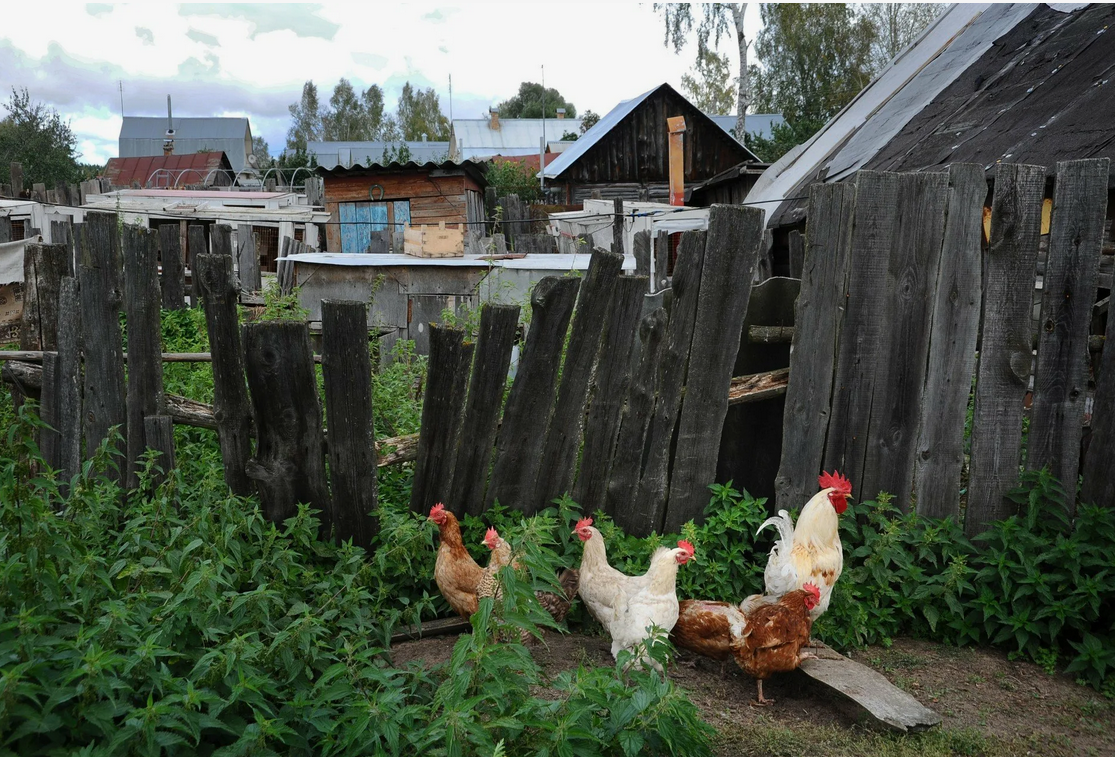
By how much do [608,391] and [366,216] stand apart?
21.2 metres

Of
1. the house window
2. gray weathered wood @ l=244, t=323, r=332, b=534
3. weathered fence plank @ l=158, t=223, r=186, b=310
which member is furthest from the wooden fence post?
the house window

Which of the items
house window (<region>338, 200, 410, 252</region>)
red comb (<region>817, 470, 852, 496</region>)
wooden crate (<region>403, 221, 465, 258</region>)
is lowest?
red comb (<region>817, 470, 852, 496</region>)

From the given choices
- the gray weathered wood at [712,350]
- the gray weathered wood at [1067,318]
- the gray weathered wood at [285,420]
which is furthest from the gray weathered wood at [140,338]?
the gray weathered wood at [1067,318]

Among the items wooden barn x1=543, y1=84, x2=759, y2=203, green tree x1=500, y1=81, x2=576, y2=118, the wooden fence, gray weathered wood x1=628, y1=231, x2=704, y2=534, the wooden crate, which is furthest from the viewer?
green tree x1=500, y1=81, x2=576, y2=118

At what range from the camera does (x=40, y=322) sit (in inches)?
177

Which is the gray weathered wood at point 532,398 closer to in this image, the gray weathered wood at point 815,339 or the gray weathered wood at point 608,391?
the gray weathered wood at point 608,391

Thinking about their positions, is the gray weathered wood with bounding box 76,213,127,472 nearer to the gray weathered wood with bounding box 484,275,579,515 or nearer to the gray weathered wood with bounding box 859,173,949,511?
the gray weathered wood with bounding box 484,275,579,515

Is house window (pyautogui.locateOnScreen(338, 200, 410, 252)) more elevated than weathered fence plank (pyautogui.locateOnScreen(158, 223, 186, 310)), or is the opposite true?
house window (pyautogui.locateOnScreen(338, 200, 410, 252))

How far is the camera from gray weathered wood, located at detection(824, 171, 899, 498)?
4.04m

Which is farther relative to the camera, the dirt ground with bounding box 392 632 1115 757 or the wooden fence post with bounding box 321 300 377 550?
the wooden fence post with bounding box 321 300 377 550

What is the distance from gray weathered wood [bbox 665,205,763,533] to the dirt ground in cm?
83

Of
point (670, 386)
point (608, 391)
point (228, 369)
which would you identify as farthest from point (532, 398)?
point (228, 369)

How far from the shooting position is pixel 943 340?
4094 mm

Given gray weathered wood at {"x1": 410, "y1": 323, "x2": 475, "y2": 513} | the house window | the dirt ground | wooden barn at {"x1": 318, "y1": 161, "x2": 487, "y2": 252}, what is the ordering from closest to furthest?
the dirt ground, gray weathered wood at {"x1": 410, "y1": 323, "x2": 475, "y2": 513}, wooden barn at {"x1": 318, "y1": 161, "x2": 487, "y2": 252}, the house window
